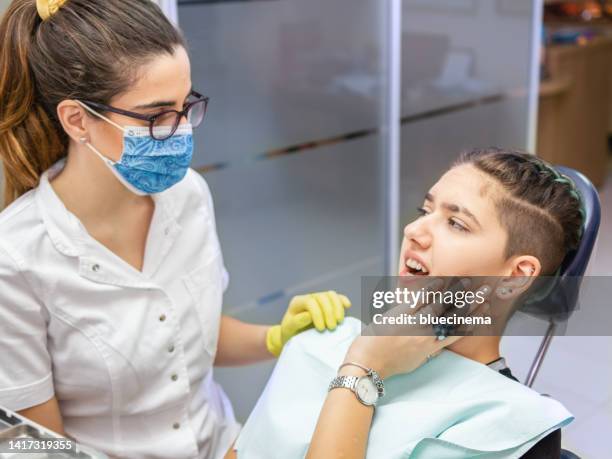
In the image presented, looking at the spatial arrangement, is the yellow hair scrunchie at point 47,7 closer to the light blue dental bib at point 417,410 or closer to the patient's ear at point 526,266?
the light blue dental bib at point 417,410

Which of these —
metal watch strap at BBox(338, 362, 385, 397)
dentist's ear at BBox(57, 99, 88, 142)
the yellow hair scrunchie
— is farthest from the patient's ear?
the yellow hair scrunchie

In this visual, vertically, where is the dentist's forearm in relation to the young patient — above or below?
below

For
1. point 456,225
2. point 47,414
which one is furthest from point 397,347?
point 47,414

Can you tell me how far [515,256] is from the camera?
1260 mm

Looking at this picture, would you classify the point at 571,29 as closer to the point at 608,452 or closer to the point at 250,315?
the point at 250,315

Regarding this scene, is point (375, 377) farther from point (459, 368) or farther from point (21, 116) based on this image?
point (21, 116)

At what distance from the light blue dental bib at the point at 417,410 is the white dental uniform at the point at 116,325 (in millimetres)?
218

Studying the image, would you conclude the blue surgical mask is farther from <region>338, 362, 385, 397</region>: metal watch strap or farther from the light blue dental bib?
<region>338, 362, 385, 397</region>: metal watch strap

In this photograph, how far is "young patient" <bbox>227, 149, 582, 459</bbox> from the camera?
1.17 metres

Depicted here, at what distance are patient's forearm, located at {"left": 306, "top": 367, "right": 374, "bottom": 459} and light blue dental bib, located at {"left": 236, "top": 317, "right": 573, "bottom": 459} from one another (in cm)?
5

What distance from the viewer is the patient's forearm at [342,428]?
3.83 feet

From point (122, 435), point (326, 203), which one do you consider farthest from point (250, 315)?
point (122, 435)

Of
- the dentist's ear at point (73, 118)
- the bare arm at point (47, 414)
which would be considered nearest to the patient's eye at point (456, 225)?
the dentist's ear at point (73, 118)

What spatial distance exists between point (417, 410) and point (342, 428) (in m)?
0.14
